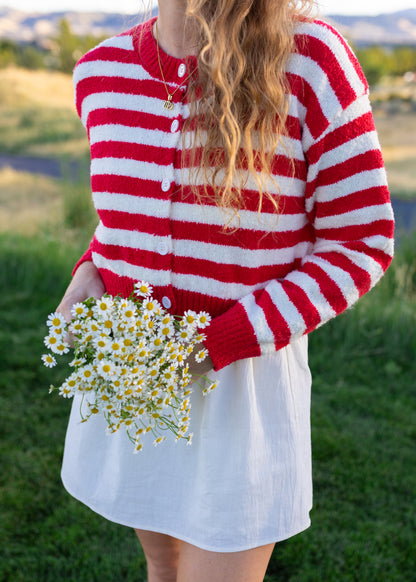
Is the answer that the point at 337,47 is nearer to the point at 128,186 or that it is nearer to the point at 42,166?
the point at 128,186

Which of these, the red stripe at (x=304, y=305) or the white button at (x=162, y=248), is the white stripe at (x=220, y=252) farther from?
the red stripe at (x=304, y=305)

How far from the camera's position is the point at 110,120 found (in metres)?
1.48

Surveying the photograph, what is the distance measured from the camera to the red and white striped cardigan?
125 centimetres

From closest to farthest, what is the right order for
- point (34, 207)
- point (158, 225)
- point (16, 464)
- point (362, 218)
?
1. point (362, 218)
2. point (158, 225)
3. point (16, 464)
4. point (34, 207)

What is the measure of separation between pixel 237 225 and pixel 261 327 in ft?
0.79

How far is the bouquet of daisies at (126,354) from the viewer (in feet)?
3.75

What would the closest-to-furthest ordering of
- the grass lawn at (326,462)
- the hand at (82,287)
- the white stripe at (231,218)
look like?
1. the white stripe at (231,218)
2. the hand at (82,287)
3. the grass lawn at (326,462)

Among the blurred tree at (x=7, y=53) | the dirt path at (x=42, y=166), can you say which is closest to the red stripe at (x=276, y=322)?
the dirt path at (x=42, y=166)

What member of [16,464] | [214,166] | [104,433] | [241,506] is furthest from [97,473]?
[16,464]

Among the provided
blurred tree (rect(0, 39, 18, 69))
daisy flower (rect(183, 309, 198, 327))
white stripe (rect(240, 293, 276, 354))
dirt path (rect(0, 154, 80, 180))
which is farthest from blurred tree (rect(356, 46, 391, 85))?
daisy flower (rect(183, 309, 198, 327))

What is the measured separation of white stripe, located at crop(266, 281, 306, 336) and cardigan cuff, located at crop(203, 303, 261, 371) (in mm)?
77

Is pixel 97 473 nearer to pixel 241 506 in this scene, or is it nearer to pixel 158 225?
pixel 241 506

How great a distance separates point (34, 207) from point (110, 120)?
5.65 m

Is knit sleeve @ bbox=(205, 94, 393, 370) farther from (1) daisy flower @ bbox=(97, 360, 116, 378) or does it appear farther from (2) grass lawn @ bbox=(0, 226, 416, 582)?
(2) grass lawn @ bbox=(0, 226, 416, 582)
